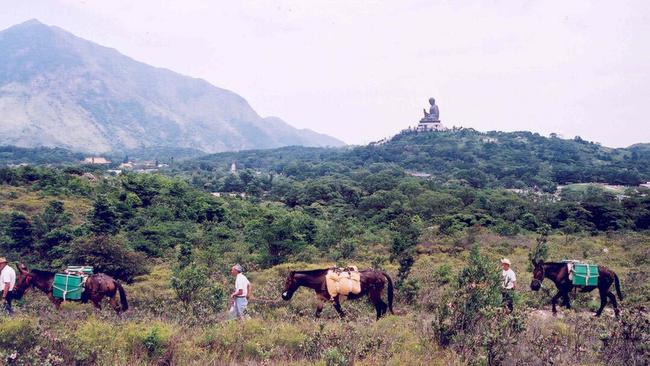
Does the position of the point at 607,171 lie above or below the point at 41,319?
above

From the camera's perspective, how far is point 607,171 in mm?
65312

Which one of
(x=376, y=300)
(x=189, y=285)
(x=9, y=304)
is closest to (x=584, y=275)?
(x=376, y=300)

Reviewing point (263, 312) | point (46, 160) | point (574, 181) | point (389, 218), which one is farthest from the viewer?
point (46, 160)

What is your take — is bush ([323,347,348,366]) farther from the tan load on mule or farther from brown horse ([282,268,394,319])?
brown horse ([282,268,394,319])

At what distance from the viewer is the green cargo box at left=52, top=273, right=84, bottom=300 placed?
1028 centimetres

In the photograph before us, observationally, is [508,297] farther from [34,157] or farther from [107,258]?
[34,157]

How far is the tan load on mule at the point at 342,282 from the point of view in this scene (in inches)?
386

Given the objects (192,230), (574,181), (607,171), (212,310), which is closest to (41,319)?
(212,310)

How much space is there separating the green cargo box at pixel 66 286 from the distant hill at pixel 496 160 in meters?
51.9

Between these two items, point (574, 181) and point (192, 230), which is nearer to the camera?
point (192, 230)

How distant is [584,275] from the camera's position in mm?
10969

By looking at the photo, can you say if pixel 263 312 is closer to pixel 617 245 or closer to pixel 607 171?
pixel 617 245

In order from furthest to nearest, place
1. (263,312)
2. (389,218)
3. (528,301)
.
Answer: (389,218)
(528,301)
(263,312)

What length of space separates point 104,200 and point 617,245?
957 inches
